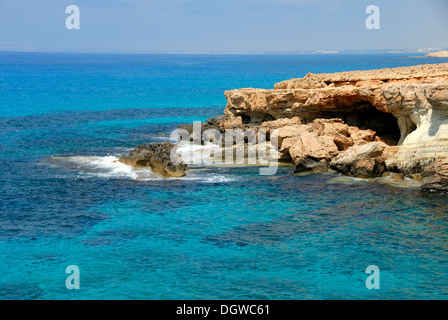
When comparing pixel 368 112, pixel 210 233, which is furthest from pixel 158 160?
pixel 368 112

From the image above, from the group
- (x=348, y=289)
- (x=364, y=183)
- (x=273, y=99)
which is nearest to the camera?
(x=348, y=289)

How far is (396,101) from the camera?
27.4 m

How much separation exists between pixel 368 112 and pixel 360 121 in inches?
30.0

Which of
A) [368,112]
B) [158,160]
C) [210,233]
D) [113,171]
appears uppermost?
[368,112]

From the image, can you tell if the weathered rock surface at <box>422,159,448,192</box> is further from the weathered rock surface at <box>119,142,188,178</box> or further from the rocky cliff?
the weathered rock surface at <box>119,142,188,178</box>

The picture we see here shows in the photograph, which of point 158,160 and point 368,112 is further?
point 368,112

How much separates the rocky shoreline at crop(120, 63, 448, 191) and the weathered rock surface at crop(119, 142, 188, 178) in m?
0.47

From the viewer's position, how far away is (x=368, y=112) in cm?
3341

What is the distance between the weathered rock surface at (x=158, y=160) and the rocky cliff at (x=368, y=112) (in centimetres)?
660

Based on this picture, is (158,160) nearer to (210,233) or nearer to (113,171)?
(113,171)

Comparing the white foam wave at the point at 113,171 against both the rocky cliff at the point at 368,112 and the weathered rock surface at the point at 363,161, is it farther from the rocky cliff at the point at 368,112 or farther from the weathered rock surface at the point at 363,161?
the weathered rock surface at the point at 363,161

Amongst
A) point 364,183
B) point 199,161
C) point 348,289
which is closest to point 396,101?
point 364,183

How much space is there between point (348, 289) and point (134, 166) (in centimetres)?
1733
